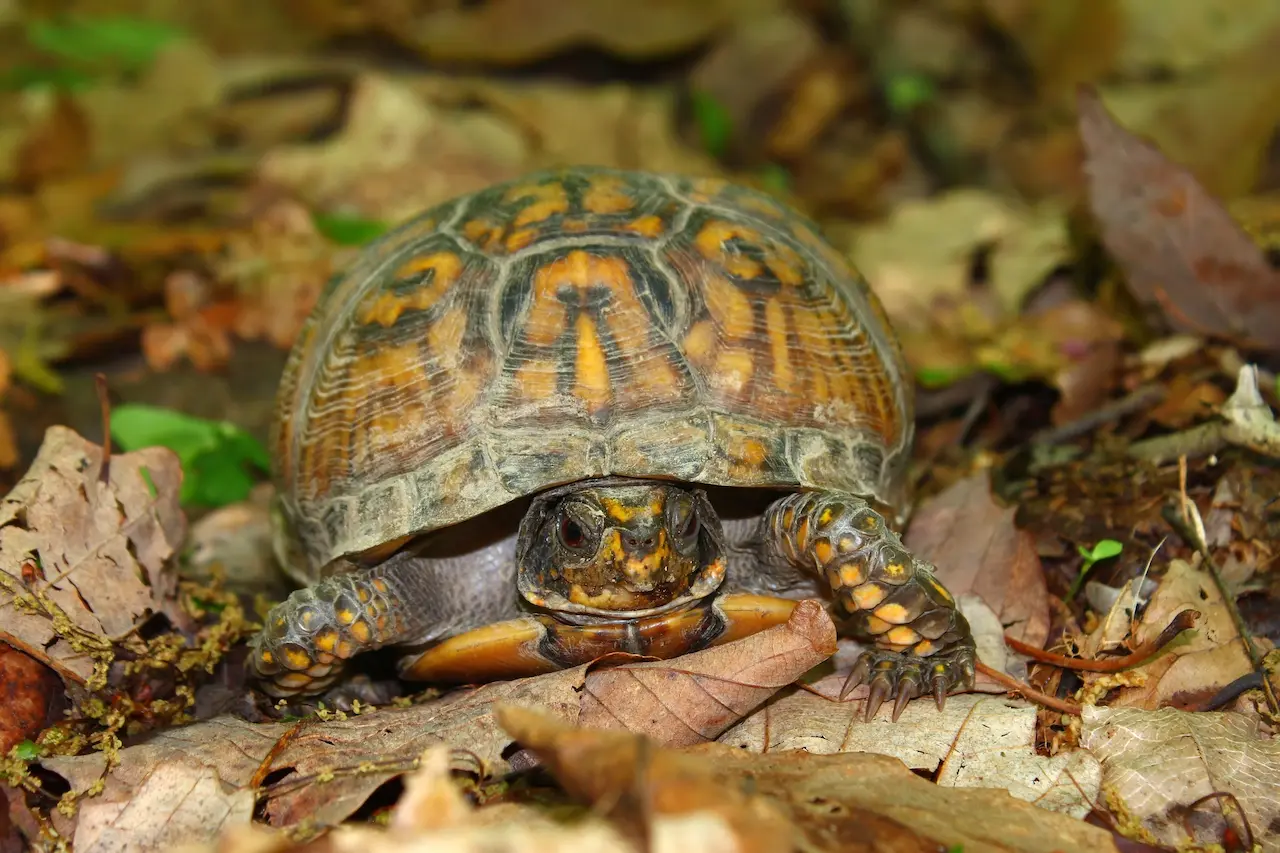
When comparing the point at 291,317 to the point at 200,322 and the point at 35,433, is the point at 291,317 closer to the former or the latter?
the point at 200,322

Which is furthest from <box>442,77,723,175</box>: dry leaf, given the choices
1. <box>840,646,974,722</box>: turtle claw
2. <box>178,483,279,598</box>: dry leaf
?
<box>840,646,974,722</box>: turtle claw

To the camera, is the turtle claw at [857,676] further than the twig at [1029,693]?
Yes

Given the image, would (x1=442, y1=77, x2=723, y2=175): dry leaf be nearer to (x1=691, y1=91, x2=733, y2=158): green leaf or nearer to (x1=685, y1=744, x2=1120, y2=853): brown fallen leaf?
(x1=691, y1=91, x2=733, y2=158): green leaf

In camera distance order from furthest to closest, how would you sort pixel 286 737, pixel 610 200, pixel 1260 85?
pixel 1260 85, pixel 610 200, pixel 286 737

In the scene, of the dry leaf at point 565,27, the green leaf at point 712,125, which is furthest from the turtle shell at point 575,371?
the dry leaf at point 565,27

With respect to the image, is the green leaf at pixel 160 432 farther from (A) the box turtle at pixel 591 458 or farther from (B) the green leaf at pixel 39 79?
(B) the green leaf at pixel 39 79

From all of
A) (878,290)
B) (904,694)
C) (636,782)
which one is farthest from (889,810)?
(878,290)

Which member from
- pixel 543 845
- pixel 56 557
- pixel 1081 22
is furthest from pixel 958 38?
pixel 543 845

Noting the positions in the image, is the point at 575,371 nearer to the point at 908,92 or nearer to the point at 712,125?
the point at 712,125
